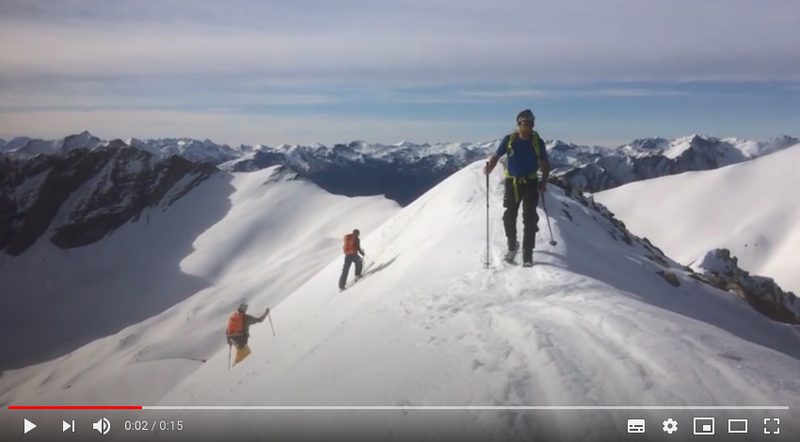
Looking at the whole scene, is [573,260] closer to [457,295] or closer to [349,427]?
[457,295]

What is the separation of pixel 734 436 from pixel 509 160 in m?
7.19

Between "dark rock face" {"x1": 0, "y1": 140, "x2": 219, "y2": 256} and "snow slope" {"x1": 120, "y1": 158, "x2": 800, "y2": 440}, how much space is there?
116 m

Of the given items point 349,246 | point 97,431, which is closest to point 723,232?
point 349,246

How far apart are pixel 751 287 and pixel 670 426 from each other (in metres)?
23.0

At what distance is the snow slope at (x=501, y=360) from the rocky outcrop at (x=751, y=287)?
7.77 meters

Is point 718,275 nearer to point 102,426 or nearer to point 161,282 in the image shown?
point 102,426

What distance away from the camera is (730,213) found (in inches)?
3602

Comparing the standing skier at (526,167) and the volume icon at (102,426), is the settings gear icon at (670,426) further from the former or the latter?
the standing skier at (526,167)

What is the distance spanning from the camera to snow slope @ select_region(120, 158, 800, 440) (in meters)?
5.86

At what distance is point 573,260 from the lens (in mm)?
12898
